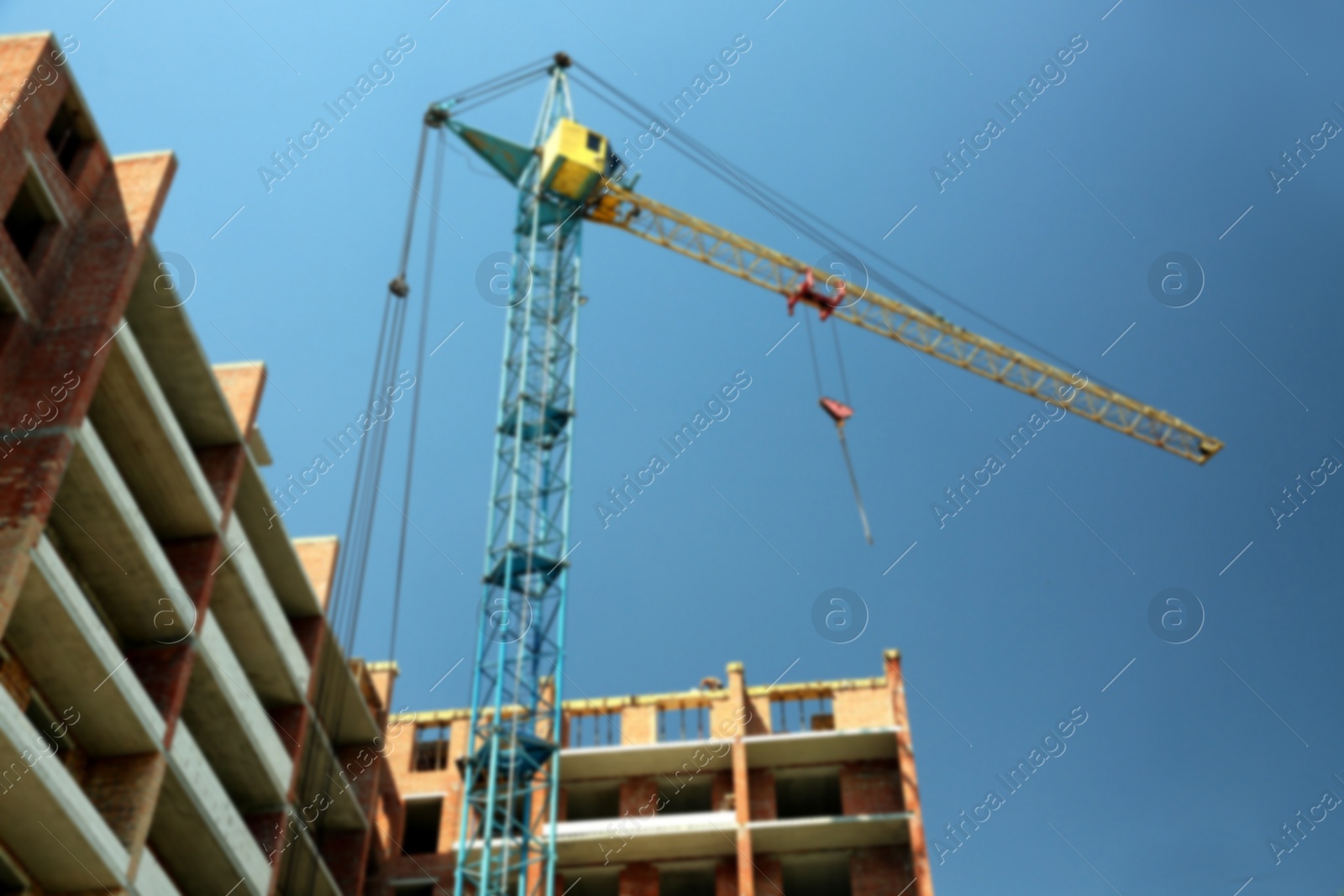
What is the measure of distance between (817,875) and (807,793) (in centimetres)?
290

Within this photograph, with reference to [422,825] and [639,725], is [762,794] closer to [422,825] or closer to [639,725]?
[639,725]

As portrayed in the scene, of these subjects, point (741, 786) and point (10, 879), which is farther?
point (741, 786)

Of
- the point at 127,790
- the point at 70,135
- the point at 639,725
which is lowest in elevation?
the point at 127,790

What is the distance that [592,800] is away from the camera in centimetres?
4559

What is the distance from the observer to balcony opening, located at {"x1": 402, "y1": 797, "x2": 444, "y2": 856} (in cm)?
4441

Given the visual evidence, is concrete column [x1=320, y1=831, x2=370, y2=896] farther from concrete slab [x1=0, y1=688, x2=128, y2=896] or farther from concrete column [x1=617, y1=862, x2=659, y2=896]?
concrete slab [x1=0, y1=688, x2=128, y2=896]

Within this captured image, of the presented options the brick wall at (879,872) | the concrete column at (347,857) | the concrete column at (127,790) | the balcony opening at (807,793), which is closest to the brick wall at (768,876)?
the brick wall at (879,872)

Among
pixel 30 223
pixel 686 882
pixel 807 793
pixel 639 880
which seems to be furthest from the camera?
pixel 807 793

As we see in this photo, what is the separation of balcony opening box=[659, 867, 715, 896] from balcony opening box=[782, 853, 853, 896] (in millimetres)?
501

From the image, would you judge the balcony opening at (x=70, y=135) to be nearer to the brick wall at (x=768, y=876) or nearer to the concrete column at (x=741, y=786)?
the concrete column at (x=741, y=786)

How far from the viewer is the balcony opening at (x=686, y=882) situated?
4312 centimetres

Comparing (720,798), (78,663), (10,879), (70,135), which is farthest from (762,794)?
(70,135)

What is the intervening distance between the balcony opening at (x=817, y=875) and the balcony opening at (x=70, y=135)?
2767 cm

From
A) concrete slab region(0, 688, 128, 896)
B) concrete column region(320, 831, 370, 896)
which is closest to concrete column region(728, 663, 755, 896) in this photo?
concrete column region(320, 831, 370, 896)
